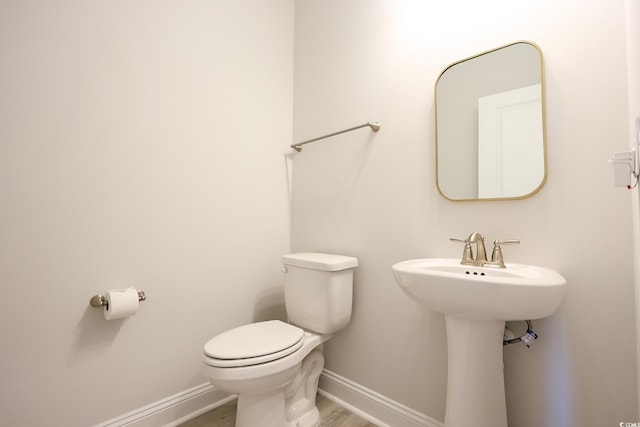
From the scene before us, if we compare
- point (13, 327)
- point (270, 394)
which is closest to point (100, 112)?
point (13, 327)

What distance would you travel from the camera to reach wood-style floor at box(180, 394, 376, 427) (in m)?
1.38

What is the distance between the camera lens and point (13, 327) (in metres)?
1.02

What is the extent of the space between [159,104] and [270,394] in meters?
1.38

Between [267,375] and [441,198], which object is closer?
[267,375]

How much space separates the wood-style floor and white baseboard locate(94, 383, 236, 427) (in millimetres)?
31

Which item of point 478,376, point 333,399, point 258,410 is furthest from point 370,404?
point 478,376

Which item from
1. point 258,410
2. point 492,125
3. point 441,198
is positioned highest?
point 492,125

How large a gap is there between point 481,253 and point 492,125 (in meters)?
0.51

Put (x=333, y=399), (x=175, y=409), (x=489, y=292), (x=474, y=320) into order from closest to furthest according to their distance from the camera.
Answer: (x=489, y=292), (x=474, y=320), (x=175, y=409), (x=333, y=399)

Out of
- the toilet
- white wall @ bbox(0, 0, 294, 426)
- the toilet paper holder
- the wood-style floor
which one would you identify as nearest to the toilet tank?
the toilet

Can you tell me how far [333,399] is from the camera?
62.7 inches

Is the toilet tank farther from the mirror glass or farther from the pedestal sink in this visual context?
the mirror glass

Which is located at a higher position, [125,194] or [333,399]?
[125,194]

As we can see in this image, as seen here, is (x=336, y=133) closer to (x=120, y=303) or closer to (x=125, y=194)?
(x=125, y=194)
